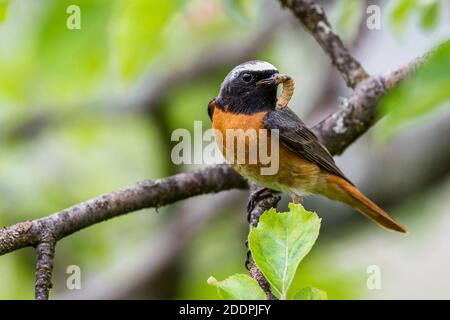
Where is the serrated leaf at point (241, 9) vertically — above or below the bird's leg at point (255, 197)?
above

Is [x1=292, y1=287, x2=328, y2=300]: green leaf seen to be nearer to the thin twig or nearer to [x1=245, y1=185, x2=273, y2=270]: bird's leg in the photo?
the thin twig

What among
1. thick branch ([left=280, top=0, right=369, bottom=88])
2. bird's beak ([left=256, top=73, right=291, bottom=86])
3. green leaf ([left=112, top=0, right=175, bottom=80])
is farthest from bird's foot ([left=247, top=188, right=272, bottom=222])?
green leaf ([left=112, top=0, right=175, bottom=80])

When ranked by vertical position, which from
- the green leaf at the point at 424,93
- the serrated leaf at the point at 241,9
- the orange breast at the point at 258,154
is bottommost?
the green leaf at the point at 424,93

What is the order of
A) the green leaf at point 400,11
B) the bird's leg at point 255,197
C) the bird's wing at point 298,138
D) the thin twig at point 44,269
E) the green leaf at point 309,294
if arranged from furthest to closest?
the bird's wing at point 298,138, the bird's leg at point 255,197, the green leaf at point 400,11, the thin twig at point 44,269, the green leaf at point 309,294

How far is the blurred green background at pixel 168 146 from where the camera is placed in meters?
4.48

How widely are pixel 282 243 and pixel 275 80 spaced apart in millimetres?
1806

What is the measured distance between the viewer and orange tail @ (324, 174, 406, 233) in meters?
4.12

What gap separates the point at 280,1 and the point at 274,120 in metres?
0.65

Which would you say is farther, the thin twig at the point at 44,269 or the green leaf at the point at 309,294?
the thin twig at the point at 44,269

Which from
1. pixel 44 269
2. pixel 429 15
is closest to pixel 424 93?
pixel 44 269

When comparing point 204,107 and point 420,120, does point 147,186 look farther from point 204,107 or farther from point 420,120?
point 204,107

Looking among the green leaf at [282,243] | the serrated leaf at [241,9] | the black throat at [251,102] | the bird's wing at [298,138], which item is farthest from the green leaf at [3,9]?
the bird's wing at [298,138]

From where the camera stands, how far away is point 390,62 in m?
6.07

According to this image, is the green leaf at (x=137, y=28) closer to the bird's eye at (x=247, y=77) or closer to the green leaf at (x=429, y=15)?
the bird's eye at (x=247, y=77)
